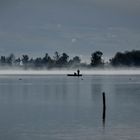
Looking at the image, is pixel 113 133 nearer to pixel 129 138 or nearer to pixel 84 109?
pixel 129 138

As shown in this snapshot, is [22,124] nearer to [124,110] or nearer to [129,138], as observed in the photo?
[129,138]

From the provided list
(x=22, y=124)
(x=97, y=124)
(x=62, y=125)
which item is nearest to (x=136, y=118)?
(x=97, y=124)

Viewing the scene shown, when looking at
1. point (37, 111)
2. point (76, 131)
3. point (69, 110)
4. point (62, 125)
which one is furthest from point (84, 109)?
point (76, 131)

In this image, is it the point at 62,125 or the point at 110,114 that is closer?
the point at 62,125

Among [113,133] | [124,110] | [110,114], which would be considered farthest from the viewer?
[124,110]

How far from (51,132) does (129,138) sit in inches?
249

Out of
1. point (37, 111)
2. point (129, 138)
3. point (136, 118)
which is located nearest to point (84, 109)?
point (37, 111)

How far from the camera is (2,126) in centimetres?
3853

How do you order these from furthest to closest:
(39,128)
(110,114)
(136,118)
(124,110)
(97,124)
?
1. (124,110)
2. (110,114)
3. (136,118)
4. (97,124)
5. (39,128)

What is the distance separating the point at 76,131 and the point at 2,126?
6.59 meters

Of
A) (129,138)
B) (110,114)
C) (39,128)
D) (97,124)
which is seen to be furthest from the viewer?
(110,114)

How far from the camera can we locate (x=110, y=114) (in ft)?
159

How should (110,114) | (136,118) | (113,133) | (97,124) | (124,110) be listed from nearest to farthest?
(113,133)
(97,124)
(136,118)
(110,114)
(124,110)

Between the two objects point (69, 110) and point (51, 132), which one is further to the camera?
point (69, 110)
